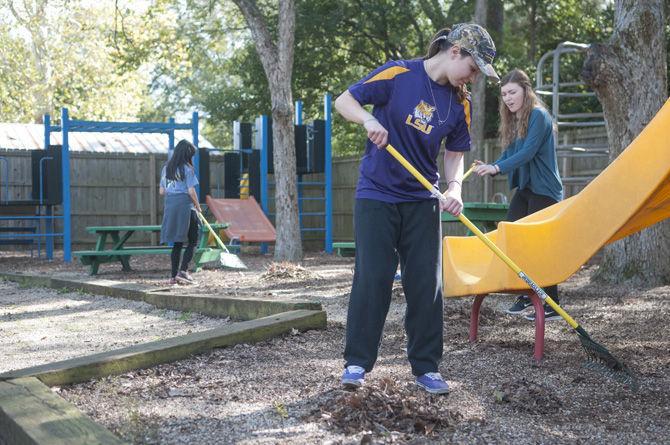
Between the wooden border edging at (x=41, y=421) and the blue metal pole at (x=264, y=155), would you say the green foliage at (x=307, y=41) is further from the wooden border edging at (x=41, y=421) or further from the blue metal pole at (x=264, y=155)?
the wooden border edging at (x=41, y=421)

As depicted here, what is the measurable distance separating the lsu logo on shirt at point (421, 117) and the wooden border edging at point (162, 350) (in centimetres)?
164

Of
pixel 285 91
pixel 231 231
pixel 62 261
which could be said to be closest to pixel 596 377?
pixel 285 91

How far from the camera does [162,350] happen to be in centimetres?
410

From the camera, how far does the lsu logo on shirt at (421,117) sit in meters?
3.45

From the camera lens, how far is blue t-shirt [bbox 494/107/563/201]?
546cm

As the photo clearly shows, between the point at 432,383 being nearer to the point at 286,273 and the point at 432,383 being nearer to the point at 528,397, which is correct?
the point at 528,397

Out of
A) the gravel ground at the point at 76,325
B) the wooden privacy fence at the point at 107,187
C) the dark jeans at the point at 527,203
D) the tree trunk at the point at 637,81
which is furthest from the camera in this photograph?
the wooden privacy fence at the point at 107,187

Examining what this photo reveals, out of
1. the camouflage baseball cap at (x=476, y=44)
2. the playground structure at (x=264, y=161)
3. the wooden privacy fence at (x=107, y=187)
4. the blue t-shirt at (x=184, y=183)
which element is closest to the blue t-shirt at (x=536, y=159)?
the camouflage baseball cap at (x=476, y=44)

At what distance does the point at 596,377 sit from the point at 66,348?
309 cm

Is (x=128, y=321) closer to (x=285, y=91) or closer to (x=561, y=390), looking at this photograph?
(x=561, y=390)

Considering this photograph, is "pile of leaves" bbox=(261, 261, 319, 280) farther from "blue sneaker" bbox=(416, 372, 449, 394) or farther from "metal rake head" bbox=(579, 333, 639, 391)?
"blue sneaker" bbox=(416, 372, 449, 394)

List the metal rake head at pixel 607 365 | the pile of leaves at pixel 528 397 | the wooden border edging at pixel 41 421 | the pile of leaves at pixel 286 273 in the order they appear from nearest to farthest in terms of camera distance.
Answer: the wooden border edging at pixel 41 421
the pile of leaves at pixel 528 397
the metal rake head at pixel 607 365
the pile of leaves at pixel 286 273

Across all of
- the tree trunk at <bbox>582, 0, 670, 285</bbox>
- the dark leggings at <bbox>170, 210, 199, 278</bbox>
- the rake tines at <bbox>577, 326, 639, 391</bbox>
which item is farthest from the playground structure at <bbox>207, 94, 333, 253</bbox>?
the rake tines at <bbox>577, 326, 639, 391</bbox>

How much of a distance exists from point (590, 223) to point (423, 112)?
1.35m
